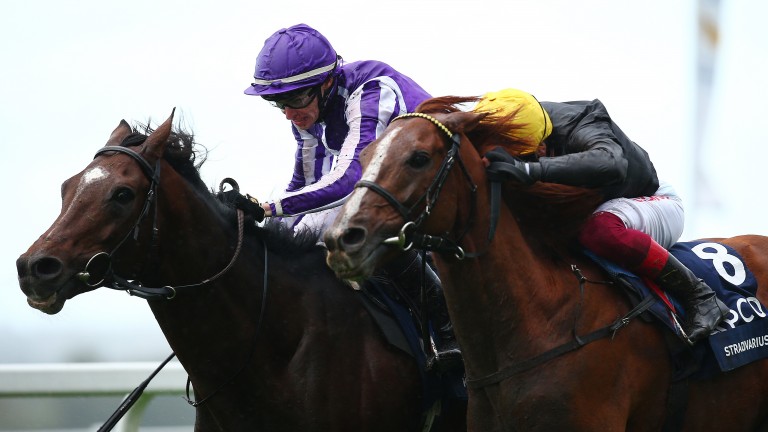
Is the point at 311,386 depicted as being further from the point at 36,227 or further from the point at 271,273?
the point at 36,227

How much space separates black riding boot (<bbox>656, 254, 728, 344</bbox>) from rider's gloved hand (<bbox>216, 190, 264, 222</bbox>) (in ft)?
4.75

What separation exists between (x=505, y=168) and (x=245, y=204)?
1183 mm

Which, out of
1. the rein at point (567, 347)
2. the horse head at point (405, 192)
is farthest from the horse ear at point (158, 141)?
the rein at point (567, 347)

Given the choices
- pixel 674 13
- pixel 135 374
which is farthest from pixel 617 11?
pixel 135 374

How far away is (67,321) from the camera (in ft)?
28.1

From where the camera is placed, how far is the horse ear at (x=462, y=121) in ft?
11.2

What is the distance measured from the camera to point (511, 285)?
11.4ft

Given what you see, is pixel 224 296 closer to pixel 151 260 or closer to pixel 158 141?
pixel 151 260

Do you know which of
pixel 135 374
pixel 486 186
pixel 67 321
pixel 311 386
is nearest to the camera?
pixel 486 186

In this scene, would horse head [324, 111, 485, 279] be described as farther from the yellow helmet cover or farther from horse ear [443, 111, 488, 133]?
the yellow helmet cover

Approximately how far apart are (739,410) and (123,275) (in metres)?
2.08

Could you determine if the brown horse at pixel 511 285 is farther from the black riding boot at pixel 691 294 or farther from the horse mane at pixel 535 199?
the black riding boot at pixel 691 294

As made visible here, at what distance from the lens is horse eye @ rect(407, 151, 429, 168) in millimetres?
3242

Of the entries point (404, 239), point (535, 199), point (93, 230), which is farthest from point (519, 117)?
point (93, 230)
